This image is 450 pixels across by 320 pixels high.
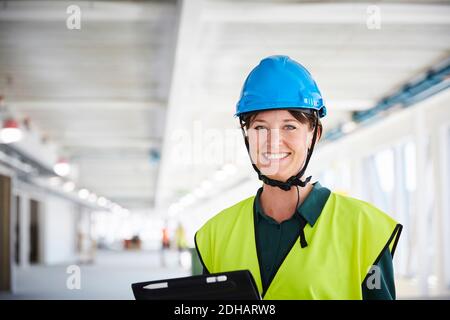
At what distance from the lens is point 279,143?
5.23 ft

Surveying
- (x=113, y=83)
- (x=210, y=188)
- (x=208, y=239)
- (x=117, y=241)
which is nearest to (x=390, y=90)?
(x=113, y=83)

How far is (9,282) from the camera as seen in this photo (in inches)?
441

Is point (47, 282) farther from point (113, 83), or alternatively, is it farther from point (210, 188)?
point (210, 188)

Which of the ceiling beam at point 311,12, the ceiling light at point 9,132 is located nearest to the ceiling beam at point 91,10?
the ceiling beam at point 311,12

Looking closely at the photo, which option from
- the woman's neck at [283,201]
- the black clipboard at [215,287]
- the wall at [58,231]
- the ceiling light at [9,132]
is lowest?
the wall at [58,231]

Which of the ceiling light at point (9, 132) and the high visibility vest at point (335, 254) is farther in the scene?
the ceiling light at point (9, 132)

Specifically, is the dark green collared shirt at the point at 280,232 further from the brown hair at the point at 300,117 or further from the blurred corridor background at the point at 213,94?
the blurred corridor background at the point at 213,94

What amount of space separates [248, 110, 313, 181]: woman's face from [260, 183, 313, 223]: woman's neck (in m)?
0.07

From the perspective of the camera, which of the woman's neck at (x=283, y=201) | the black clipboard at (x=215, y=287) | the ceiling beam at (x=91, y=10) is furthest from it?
the ceiling beam at (x=91, y=10)

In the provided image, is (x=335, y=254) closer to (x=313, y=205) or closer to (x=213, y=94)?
(x=313, y=205)

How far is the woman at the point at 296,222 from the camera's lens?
5.03 ft

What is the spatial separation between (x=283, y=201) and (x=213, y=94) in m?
9.25

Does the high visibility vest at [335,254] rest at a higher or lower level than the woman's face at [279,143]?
lower

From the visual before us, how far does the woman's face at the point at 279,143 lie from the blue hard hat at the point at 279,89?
0.09ft
